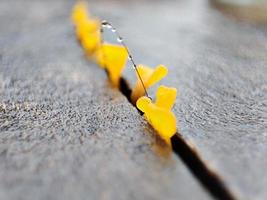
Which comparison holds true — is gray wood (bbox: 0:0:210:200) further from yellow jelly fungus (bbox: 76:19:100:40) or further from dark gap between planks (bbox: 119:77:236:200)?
yellow jelly fungus (bbox: 76:19:100:40)

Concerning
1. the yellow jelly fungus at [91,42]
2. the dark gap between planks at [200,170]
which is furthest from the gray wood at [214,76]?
the yellow jelly fungus at [91,42]

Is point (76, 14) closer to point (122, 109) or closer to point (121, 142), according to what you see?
point (122, 109)

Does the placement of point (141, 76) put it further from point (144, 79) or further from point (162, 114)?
point (162, 114)

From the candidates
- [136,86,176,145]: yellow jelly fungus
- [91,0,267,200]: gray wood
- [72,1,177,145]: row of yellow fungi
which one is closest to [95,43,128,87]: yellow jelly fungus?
[72,1,177,145]: row of yellow fungi

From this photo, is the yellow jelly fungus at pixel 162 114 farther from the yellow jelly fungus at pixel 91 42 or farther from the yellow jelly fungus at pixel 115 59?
the yellow jelly fungus at pixel 91 42

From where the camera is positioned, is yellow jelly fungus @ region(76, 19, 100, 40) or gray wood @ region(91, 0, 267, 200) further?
yellow jelly fungus @ region(76, 19, 100, 40)

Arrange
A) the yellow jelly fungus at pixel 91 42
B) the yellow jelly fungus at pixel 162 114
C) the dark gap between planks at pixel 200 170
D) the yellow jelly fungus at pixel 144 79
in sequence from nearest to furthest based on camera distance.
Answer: the dark gap between planks at pixel 200 170 → the yellow jelly fungus at pixel 162 114 → the yellow jelly fungus at pixel 144 79 → the yellow jelly fungus at pixel 91 42

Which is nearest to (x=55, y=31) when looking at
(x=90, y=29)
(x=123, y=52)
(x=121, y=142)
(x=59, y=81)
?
(x=90, y=29)
